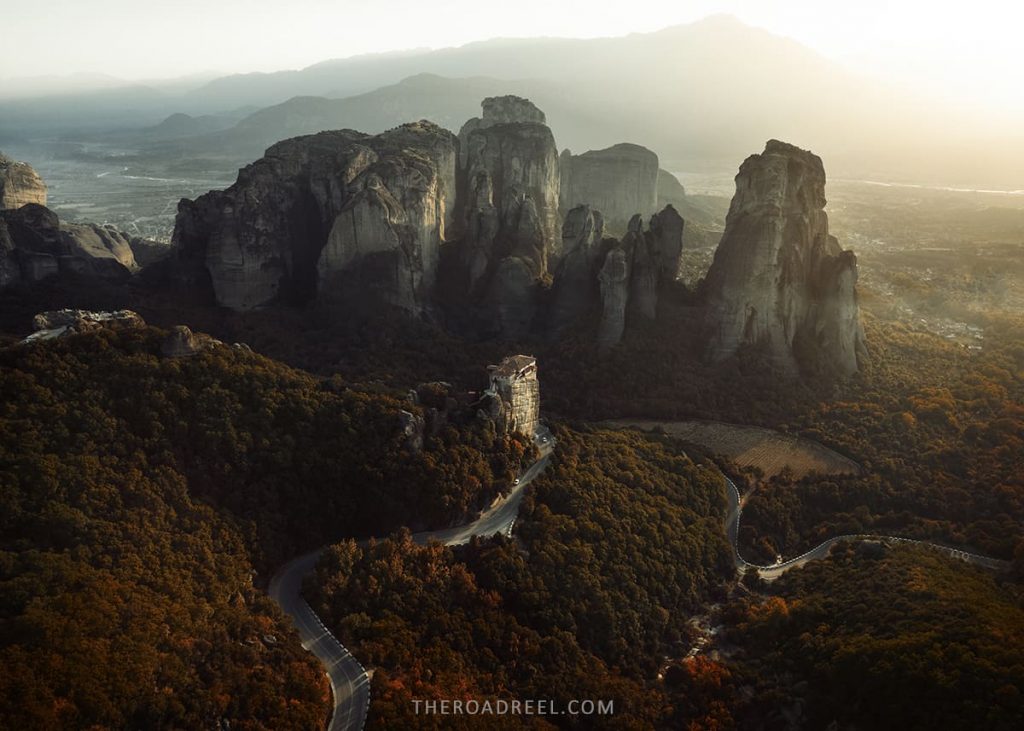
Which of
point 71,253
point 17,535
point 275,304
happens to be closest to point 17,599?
point 17,535

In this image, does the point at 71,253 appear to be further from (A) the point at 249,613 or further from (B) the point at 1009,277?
(B) the point at 1009,277

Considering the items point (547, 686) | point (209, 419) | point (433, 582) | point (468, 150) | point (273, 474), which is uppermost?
point (468, 150)

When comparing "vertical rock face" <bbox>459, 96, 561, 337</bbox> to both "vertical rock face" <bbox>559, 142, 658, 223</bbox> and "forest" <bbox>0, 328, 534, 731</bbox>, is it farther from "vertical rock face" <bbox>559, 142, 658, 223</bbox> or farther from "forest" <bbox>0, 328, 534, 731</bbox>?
"forest" <bbox>0, 328, 534, 731</bbox>

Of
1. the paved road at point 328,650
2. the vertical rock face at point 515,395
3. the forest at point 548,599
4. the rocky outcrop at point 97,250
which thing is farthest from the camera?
the rocky outcrop at point 97,250

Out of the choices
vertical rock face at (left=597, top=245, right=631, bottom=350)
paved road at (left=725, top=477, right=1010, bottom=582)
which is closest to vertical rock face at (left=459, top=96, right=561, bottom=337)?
vertical rock face at (left=597, top=245, right=631, bottom=350)

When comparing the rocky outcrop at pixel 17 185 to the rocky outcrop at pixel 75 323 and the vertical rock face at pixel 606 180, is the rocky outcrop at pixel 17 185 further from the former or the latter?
the vertical rock face at pixel 606 180

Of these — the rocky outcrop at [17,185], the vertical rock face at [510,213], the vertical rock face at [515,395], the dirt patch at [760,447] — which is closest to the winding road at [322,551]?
the vertical rock face at [515,395]

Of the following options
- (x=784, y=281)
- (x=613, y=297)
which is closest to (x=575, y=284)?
(x=613, y=297)
